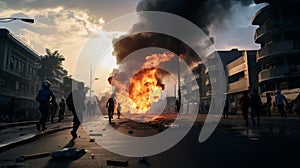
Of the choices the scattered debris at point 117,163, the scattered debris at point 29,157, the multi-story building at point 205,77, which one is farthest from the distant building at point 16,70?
the multi-story building at point 205,77

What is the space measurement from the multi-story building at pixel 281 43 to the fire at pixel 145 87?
1603 cm

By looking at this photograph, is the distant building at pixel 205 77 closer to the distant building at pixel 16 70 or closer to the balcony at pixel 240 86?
the balcony at pixel 240 86

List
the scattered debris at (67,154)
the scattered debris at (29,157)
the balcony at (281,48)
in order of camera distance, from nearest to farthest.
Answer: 1. the scattered debris at (29,157)
2. the scattered debris at (67,154)
3. the balcony at (281,48)

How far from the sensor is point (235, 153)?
4.95 m

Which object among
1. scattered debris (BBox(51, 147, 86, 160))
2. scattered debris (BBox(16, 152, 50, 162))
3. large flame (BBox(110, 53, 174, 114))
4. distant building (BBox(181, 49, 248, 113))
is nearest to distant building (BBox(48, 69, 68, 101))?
distant building (BBox(181, 49, 248, 113))

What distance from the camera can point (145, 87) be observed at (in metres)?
29.2

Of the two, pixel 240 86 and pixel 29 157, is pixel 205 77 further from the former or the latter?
pixel 29 157

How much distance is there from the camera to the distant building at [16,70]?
35.4 metres

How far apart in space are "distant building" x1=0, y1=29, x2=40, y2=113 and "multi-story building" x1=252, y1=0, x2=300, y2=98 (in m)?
34.1

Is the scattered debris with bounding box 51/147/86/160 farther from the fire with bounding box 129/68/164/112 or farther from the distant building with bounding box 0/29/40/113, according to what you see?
the distant building with bounding box 0/29/40/113

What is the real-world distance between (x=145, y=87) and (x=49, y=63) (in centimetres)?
3866

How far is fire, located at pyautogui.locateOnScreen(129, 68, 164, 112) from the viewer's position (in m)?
29.3

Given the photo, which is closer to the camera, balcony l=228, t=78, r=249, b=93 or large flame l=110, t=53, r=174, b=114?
large flame l=110, t=53, r=174, b=114

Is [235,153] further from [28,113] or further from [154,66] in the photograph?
[154,66]
